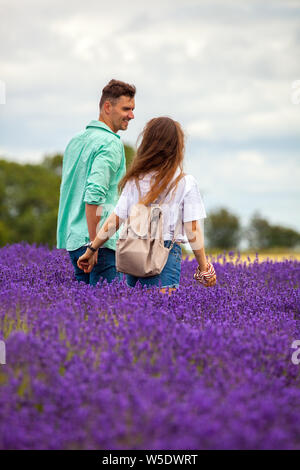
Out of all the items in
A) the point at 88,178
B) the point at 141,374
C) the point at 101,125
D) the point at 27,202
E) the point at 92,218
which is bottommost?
the point at 141,374

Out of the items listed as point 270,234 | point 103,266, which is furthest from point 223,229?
point 103,266

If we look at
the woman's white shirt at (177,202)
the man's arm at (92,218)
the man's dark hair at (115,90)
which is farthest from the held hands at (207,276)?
the man's dark hair at (115,90)

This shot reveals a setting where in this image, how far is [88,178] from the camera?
513 centimetres

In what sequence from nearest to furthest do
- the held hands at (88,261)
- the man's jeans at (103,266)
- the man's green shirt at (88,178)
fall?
the held hands at (88,261), the man's green shirt at (88,178), the man's jeans at (103,266)

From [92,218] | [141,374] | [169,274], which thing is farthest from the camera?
[92,218]

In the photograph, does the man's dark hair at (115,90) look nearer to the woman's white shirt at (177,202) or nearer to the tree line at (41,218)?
the woman's white shirt at (177,202)

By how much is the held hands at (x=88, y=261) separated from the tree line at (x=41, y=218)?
22.3 metres

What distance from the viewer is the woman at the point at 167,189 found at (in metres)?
4.45

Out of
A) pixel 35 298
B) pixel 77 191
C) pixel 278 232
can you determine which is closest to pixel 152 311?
pixel 35 298

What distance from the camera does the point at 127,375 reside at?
3.14 metres

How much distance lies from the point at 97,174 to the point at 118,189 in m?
0.31

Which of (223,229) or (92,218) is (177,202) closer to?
(92,218)
